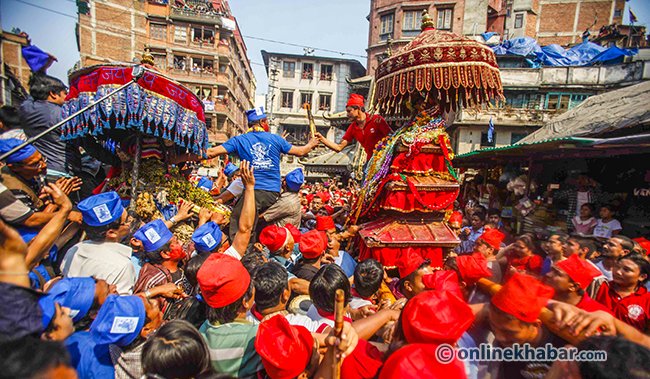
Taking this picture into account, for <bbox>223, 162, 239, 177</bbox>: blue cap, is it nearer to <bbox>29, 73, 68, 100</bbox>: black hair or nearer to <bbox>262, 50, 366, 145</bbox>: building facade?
<bbox>29, 73, 68, 100</bbox>: black hair

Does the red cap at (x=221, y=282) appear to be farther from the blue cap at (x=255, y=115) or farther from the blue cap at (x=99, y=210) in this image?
the blue cap at (x=255, y=115)

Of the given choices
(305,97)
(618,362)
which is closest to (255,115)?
(618,362)

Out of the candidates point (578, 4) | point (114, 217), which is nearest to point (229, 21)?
point (578, 4)

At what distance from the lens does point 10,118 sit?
147 inches

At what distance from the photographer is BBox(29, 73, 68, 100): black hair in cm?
388

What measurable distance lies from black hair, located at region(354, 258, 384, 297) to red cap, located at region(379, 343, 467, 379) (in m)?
1.41

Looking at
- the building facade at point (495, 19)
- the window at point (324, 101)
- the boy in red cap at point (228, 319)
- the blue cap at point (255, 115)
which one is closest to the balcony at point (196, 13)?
the window at point (324, 101)

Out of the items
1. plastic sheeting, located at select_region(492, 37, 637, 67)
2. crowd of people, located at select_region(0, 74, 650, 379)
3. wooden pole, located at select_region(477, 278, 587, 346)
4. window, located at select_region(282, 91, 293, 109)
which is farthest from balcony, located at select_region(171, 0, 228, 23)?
wooden pole, located at select_region(477, 278, 587, 346)

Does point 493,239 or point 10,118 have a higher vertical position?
point 10,118

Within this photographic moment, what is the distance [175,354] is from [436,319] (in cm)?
128

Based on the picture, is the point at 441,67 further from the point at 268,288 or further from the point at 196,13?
the point at 196,13

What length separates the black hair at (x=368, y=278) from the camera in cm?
283

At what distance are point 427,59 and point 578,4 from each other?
38.5 meters

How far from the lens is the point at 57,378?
3.82ft
